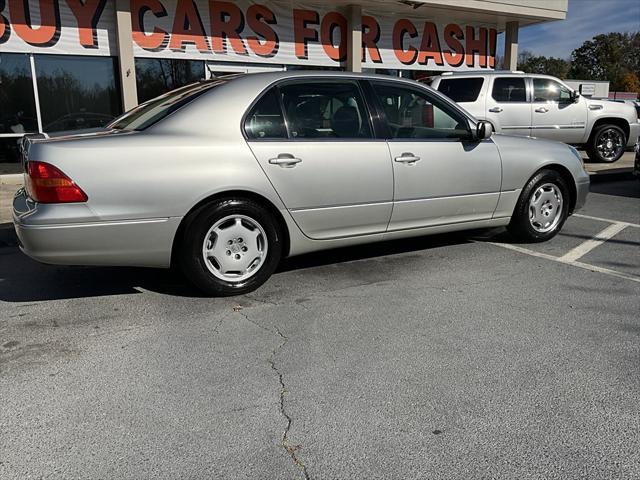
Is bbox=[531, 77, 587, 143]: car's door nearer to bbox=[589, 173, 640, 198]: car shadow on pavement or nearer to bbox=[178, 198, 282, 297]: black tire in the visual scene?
bbox=[589, 173, 640, 198]: car shadow on pavement

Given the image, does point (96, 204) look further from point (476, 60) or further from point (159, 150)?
point (476, 60)

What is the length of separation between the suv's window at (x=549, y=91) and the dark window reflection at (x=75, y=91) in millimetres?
8479

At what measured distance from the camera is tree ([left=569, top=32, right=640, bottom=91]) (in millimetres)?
82875

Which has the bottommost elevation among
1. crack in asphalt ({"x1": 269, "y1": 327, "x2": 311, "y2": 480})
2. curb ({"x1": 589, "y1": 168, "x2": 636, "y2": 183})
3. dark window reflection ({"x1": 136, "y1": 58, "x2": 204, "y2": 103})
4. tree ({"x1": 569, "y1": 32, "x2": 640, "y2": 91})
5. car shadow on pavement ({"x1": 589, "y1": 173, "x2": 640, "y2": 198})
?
crack in asphalt ({"x1": 269, "y1": 327, "x2": 311, "y2": 480})

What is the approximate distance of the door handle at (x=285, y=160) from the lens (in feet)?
13.4

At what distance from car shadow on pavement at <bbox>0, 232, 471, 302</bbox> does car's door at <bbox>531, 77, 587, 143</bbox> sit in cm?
665

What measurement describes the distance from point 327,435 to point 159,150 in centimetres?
225

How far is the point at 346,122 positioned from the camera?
4.51 metres

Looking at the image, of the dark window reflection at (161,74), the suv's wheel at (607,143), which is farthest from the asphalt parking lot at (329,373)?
the suv's wheel at (607,143)

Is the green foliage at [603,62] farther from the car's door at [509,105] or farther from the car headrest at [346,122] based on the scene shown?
the car headrest at [346,122]

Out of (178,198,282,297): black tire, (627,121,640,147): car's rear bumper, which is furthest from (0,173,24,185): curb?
(627,121,640,147): car's rear bumper

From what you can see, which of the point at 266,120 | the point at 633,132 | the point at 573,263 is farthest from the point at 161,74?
the point at 633,132

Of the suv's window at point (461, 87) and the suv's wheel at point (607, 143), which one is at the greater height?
the suv's window at point (461, 87)

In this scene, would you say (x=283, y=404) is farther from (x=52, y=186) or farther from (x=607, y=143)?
(x=607, y=143)
